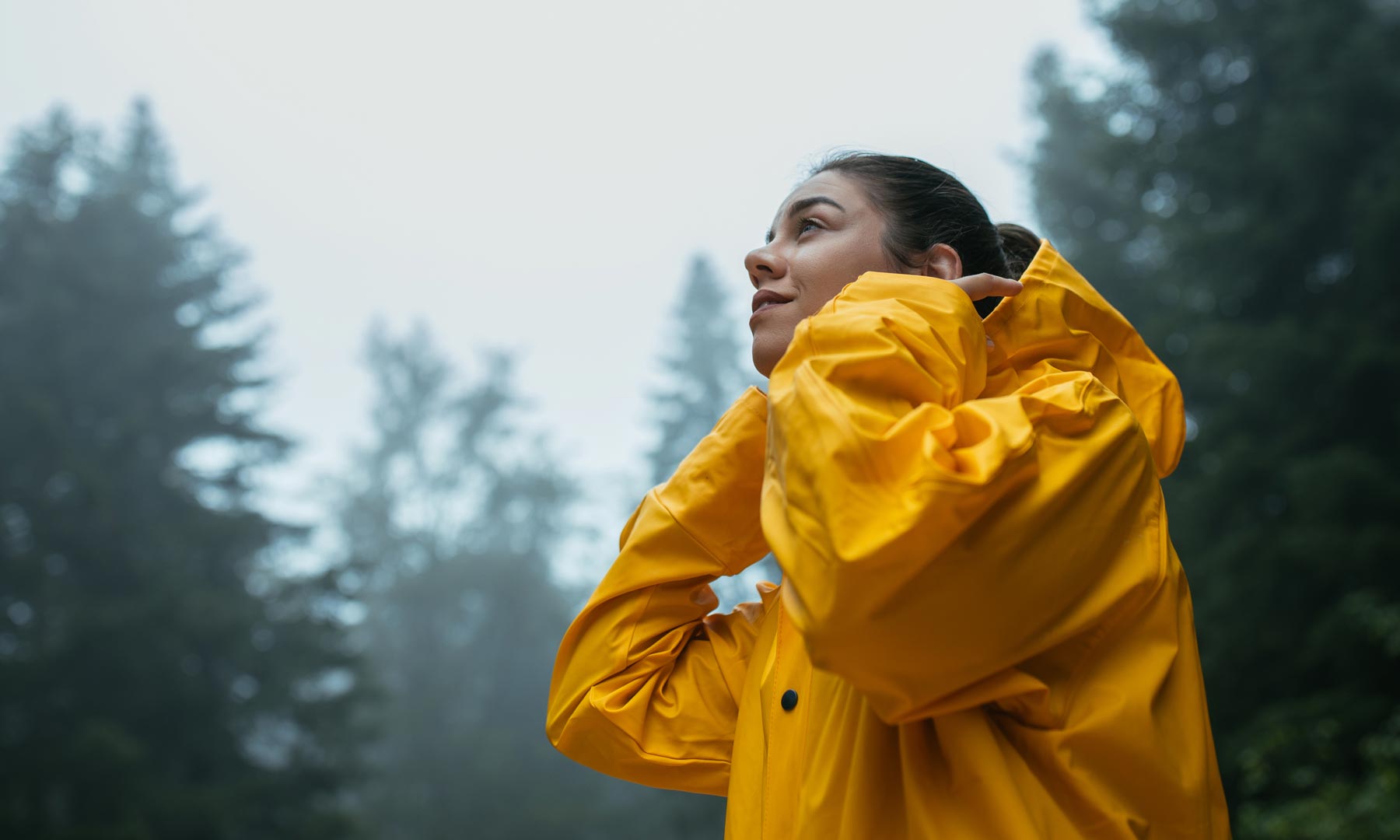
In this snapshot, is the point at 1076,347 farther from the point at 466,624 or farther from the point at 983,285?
the point at 466,624

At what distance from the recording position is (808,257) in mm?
1742

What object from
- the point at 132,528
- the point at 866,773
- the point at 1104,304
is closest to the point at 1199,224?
the point at 1104,304

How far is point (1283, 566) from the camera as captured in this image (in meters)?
9.21

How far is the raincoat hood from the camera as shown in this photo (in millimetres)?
1605

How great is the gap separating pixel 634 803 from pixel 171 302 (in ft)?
45.7

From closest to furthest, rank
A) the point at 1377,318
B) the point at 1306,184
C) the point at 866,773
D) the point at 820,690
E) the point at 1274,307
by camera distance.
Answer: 1. the point at 866,773
2. the point at 820,690
3. the point at 1377,318
4. the point at 1306,184
5. the point at 1274,307

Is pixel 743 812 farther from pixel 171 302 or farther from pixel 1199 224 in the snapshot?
pixel 171 302

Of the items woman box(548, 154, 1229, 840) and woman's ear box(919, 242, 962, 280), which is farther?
woman's ear box(919, 242, 962, 280)

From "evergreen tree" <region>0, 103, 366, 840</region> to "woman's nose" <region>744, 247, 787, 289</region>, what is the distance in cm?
1295

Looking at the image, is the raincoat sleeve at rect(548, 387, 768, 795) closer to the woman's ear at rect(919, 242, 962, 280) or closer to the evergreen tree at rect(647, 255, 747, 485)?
the woman's ear at rect(919, 242, 962, 280)

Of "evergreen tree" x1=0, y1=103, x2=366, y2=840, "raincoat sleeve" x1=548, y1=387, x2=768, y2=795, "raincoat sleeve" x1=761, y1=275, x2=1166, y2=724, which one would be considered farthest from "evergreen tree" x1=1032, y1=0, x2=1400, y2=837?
"evergreen tree" x1=0, y1=103, x2=366, y2=840

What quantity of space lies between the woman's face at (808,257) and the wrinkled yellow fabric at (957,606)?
0.32 m

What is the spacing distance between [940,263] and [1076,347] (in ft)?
0.91

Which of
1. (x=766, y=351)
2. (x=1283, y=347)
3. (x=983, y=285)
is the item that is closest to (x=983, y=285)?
(x=983, y=285)
